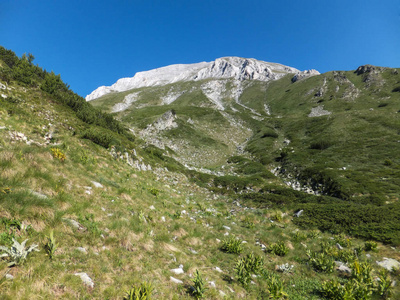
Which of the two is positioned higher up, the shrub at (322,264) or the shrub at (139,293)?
the shrub at (322,264)

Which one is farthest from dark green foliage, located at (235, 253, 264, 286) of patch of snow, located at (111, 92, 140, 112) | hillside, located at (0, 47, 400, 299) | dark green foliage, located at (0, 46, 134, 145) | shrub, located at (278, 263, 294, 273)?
patch of snow, located at (111, 92, 140, 112)

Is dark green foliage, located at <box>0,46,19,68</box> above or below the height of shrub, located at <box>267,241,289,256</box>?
above

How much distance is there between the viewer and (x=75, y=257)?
16.5ft

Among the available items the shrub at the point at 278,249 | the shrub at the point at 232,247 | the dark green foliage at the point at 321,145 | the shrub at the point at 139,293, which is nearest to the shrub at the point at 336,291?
the shrub at the point at 278,249

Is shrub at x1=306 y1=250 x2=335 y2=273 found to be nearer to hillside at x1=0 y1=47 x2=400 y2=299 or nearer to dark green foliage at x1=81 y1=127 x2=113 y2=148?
hillside at x1=0 y1=47 x2=400 y2=299

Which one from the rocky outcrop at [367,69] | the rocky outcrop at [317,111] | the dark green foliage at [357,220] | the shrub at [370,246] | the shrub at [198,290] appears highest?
the rocky outcrop at [367,69]

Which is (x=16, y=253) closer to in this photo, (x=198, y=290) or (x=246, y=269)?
(x=198, y=290)

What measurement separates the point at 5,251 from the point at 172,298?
13.7ft

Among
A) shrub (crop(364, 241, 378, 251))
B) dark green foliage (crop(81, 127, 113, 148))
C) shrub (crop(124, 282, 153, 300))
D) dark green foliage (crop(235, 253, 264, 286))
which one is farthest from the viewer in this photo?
dark green foliage (crop(81, 127, 113, 148))

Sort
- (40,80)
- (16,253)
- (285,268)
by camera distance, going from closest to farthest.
A: 1. (16,253)
2. (285,268)
3. (40,80)

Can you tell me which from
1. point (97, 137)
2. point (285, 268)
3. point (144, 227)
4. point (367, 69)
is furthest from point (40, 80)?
point (367, 69)

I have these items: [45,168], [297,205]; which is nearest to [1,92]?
[45,168]

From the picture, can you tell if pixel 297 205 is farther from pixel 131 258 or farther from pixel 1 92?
pixel 1 92

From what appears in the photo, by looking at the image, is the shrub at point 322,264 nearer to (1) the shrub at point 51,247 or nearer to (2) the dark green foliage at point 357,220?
(2) the dark green foliage at point 357,220
